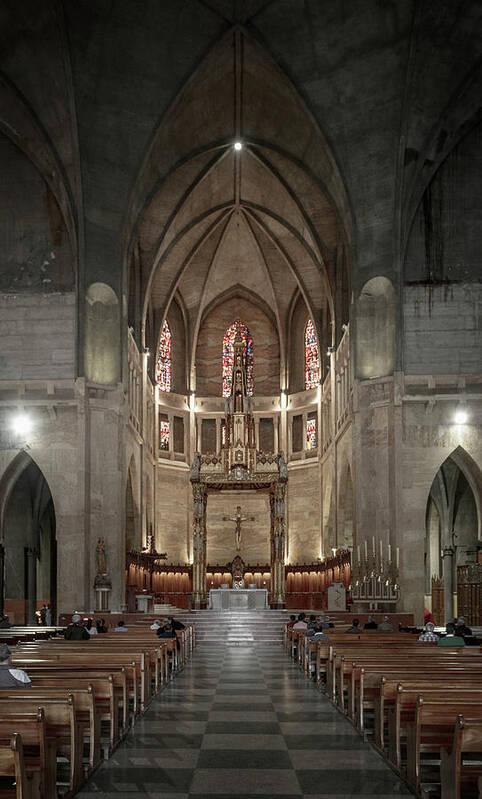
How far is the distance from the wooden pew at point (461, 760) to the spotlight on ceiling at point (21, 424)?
1073 inches

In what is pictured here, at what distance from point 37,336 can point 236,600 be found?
13.3m

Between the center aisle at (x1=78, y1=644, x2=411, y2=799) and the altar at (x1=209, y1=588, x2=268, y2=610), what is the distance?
23376 mm

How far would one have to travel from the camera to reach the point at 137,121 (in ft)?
109

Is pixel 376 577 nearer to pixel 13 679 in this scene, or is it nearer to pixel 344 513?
pixel 344 513

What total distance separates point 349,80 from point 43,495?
22179mm

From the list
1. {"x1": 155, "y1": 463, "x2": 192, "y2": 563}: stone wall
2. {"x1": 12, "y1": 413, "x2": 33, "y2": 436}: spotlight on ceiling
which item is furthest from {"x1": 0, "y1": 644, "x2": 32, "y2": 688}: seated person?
{"x1": 155, "y1": 463, "x2": 192, "y2": 563}: stone wall

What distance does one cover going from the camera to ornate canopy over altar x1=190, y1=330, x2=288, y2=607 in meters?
43.7

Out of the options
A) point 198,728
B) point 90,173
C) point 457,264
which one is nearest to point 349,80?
point 457,264

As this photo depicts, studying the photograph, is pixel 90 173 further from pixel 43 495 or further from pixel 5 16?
pixel 43 495

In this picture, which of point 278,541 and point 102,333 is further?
point 278,541

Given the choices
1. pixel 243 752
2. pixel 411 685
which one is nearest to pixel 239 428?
pixel 243 752

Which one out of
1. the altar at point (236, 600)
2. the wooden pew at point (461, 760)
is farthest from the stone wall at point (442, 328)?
the wooden pew at point (461, 760)

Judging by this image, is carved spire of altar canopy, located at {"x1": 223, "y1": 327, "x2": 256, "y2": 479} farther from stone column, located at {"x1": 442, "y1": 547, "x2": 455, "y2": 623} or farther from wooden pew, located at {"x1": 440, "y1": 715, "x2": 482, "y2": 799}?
wooden pew, located at {"x1": 440, "y1": 715, "x2": 482, "y2": 799}

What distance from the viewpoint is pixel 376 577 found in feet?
99.9
